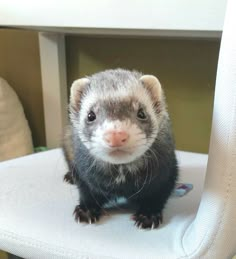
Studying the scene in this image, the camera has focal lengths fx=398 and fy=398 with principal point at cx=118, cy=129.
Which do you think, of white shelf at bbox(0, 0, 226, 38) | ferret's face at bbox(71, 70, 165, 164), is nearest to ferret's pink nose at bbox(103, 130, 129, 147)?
ferret's face at bbox(71, 70, 165, 164)

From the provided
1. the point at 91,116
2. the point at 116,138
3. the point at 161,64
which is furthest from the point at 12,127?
the point at 116,138

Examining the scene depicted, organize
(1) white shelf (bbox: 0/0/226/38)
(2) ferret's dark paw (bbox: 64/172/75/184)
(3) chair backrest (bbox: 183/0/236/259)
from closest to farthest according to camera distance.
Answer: (3) chair backrest (bbox: 183/0/236/259)
(1) white shelf (bbox: 0/0/226/38)
(2) ferret's dark paw (bbox: 64/172/75/184)

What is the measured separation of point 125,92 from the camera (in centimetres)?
62

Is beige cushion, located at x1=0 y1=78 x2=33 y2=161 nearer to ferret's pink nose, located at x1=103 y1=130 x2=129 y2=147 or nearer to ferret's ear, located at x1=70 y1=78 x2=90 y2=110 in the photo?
ferret's ear, located at x1=70 y1=78 x2=90 y2=110

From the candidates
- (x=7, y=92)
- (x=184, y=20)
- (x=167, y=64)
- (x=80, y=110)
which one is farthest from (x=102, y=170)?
(x=7, y=92)

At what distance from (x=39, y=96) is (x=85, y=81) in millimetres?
960

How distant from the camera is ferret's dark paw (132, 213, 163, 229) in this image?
667 mm

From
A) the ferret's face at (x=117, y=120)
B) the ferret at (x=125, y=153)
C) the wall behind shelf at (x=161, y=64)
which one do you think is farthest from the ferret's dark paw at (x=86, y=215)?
the wall behind shelf at (x=161, y=64)

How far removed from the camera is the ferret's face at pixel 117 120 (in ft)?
1.80

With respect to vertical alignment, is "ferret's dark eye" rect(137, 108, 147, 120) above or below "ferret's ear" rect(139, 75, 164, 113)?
below

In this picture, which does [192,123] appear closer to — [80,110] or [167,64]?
[167,64]

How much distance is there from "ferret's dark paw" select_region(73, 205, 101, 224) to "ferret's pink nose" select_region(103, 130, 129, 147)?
21 cm

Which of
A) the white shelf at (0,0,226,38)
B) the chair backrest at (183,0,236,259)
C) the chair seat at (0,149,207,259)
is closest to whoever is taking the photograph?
the chair backrest at (183,0,236,259)

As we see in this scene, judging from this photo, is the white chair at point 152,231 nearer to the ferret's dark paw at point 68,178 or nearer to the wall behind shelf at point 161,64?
the ferret's dark paw at point 68,178
